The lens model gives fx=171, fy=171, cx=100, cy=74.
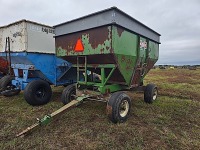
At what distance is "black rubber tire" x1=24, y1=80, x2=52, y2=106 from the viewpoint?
5.42m

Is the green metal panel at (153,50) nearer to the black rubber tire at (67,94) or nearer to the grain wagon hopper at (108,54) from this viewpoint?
the grain wagon hopper at (108,54)

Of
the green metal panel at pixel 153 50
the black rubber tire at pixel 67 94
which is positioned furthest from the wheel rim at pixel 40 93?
the green metal panel at pixel 153 50

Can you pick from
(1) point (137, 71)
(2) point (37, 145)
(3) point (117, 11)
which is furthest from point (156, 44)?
(2) point (37, 145)

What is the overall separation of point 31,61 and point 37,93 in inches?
42.6

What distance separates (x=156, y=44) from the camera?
23.0ft

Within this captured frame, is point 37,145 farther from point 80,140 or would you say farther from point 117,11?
point 117,11

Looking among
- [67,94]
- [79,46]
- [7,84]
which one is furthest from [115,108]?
[7,84]

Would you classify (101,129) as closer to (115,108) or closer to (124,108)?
(115,108)

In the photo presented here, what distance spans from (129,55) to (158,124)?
6.57 ft

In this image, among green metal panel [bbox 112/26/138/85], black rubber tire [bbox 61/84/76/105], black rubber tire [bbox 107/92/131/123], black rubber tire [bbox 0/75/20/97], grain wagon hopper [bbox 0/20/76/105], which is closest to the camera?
black rubber tire [bbox 107/92/131/123]

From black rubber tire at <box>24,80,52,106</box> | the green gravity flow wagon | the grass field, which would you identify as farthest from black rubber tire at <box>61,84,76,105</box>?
black rubber tire at <box>24,80,52,106</box>

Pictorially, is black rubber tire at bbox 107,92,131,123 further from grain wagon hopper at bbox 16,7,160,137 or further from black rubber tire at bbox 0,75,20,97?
black rubber tire at bbox 0,75,20,97

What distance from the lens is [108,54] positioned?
433cm

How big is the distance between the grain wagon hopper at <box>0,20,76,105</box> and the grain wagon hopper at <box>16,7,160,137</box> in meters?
0.77
